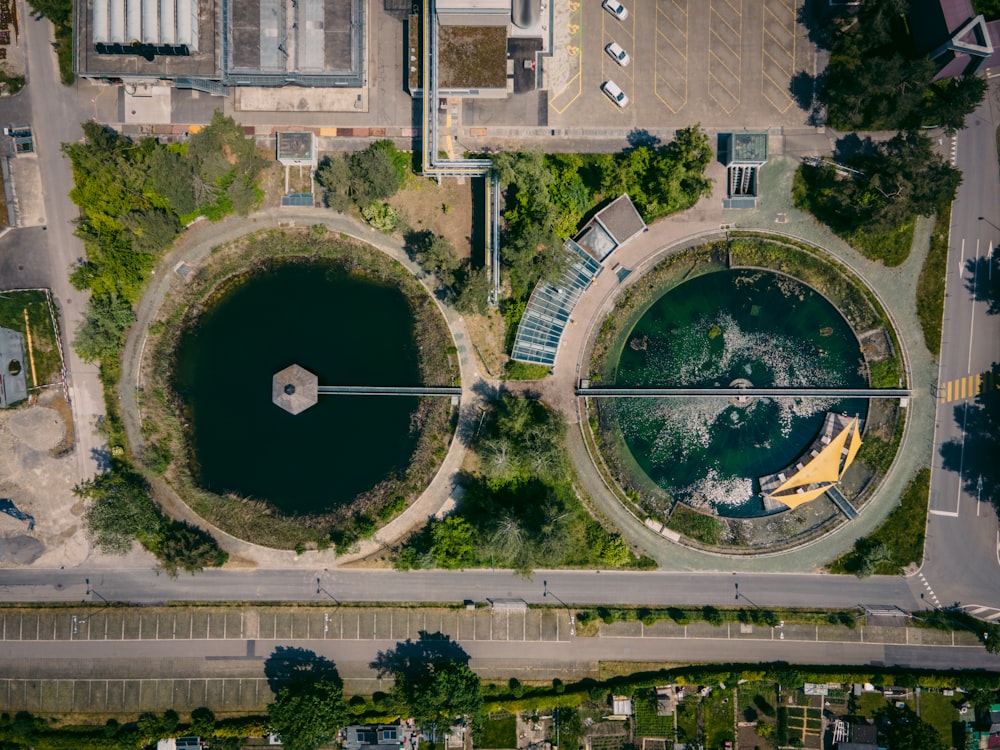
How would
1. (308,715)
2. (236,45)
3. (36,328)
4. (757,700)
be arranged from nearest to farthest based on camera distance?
1. (308,715)
2. (236,45)
3. (757,700)
4. (36,328)

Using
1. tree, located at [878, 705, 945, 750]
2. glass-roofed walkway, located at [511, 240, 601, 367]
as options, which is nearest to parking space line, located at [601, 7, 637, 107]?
glass-roofed walkway, located at [511, 240, 601, 367]

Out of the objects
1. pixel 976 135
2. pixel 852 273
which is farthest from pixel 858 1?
pixel 852 273

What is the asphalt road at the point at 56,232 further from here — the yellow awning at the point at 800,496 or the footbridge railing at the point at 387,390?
the yellow awning at the point at 800,496

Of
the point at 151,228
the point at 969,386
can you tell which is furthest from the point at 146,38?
the point at 969,386

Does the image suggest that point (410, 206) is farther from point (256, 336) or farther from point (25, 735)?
point (25, 735)

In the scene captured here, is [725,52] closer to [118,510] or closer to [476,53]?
[476,53]

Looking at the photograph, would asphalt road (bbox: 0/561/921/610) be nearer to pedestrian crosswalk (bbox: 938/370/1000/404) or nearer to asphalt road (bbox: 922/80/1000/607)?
asphalt road (bbox: 922/80/1000/607)
